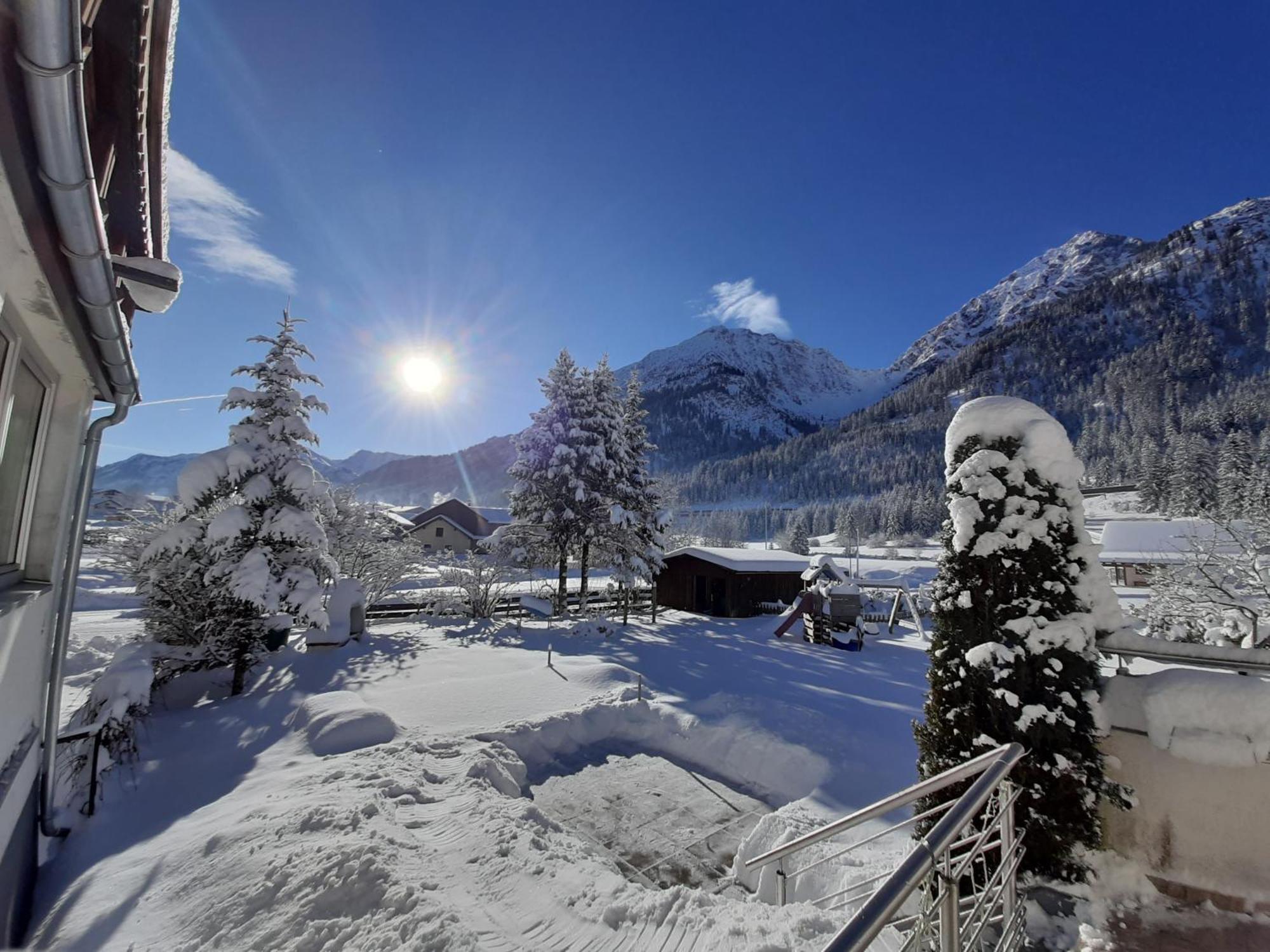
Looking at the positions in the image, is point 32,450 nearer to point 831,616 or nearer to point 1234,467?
point 831,616

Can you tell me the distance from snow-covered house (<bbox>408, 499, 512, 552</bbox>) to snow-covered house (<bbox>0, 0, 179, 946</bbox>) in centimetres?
4386

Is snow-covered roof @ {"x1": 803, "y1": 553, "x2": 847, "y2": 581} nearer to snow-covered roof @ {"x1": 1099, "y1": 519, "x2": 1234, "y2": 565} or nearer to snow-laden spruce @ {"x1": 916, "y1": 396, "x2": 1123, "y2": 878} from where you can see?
snow-laden spruce @ {"x1": 916, "y1": 396, "x2": 1123, "y2": 878}

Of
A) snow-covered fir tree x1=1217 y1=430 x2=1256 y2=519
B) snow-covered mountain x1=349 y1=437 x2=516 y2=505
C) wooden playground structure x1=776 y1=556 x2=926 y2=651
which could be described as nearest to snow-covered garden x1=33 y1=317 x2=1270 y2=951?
wooden playground structure x1=776 y1=556 x2=926 y2=651

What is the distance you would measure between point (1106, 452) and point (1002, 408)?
458ft

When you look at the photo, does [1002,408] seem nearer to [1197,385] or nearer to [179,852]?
[179,852]

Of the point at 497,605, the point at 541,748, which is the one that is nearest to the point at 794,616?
the point at 497,605

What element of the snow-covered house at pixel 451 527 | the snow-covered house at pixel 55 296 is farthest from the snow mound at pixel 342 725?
the snow-covered house at pixel 451 527

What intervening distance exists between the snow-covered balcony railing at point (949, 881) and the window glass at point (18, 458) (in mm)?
5126

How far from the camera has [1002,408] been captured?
443cm

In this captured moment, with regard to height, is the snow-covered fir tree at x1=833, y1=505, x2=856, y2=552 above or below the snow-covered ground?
above

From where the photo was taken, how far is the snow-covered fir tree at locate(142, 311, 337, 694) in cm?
1056

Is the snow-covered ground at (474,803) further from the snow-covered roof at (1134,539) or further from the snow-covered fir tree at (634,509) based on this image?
the snow-covered roof at (1134,539)

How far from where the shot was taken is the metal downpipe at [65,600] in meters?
→ 4.37

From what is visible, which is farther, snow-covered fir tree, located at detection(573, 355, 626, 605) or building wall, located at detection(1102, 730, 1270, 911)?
snow-covered fir tree, located at detection(573, 355, 626, 605)
